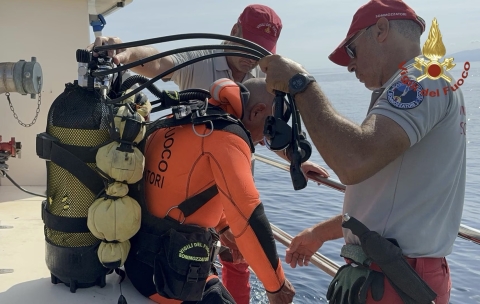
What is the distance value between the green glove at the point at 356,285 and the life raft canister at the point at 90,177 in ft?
2.77

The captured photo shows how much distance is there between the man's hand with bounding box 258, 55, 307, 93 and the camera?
5.74ft

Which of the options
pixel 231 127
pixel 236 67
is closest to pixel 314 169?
pixel 236 67

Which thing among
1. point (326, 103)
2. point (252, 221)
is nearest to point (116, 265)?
point (252, 221)

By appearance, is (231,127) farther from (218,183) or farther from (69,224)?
(69,224)

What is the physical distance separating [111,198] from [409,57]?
1278mm

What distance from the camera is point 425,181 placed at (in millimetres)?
1760

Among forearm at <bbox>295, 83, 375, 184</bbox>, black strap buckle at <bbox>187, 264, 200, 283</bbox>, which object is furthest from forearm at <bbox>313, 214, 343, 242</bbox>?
forearm at <bbox>295, 83, 375, 184</bbox>

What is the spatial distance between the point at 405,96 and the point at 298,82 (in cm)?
35

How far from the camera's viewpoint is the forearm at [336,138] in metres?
1.57

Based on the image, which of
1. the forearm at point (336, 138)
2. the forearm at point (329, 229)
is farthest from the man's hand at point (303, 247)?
the forearm at point (336, 138)

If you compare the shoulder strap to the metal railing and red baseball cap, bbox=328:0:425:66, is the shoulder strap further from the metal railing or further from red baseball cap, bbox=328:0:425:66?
the metal railing

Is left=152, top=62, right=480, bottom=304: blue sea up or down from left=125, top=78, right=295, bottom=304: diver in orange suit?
down

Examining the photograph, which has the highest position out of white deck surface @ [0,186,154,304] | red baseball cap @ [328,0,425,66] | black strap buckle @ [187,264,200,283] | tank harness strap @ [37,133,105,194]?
red baseball cap @ [328,0,425,66]

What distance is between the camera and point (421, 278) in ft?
5.89
